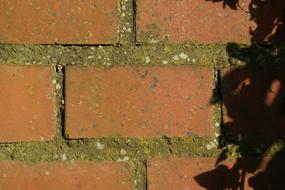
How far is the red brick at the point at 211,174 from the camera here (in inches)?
29.1

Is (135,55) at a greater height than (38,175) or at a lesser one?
greater

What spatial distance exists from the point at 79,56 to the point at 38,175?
0.56 ft

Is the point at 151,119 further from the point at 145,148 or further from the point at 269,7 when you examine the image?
the point at 269,7

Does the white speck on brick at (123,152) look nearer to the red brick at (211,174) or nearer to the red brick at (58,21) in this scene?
the red brick at (211,174)

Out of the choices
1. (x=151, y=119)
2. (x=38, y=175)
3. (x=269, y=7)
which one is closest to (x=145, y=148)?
(x=151, y=119)

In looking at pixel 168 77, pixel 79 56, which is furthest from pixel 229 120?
pixel 79 56

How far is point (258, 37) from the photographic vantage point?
750 mm

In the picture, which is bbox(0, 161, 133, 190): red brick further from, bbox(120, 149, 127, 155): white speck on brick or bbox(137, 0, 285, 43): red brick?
bbox(137, 0, 285, 43): red brick

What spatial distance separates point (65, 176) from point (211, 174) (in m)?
0.20

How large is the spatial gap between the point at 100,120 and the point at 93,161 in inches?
2.3

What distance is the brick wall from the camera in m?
0.72

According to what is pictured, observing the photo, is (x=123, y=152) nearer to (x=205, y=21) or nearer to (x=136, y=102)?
(x=136, y=102)

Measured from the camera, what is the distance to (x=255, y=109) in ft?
2.44

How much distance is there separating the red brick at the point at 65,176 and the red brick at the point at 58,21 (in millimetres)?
167
